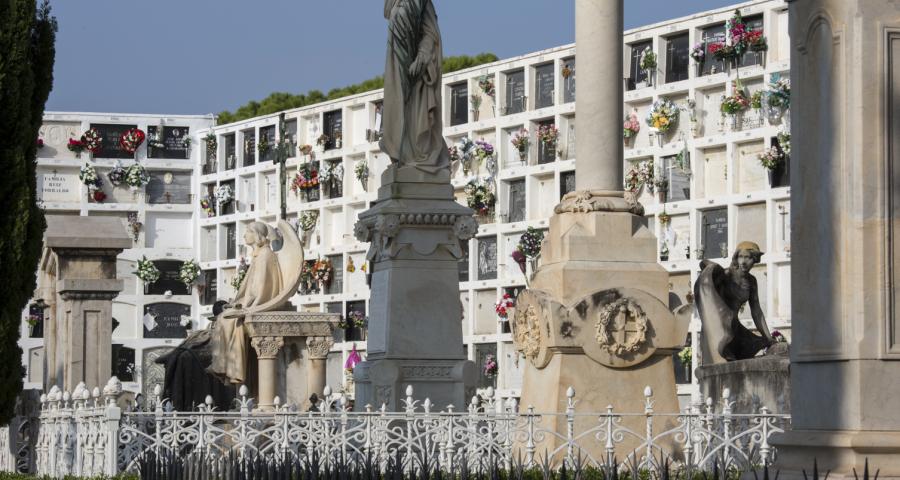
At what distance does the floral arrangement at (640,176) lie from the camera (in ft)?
130

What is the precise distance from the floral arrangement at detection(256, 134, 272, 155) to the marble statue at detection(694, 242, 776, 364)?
37831 millimetres

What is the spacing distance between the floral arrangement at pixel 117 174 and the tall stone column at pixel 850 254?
167 ft

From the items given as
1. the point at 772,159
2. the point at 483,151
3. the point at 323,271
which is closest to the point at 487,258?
the point at 483,151

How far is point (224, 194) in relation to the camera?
55.1m

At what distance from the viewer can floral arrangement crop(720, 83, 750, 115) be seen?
122 ft

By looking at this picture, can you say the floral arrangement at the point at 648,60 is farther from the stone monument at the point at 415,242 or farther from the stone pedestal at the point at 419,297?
the stone pedestal at the point at 419,297

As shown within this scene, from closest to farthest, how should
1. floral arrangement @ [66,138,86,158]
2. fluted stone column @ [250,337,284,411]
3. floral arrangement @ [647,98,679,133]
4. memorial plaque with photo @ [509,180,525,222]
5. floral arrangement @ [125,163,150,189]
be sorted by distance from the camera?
1. fluted stone column @ [250,337,284,411]
2. floral arrangement @ [647,98,679,133]
3. memorial plaque with photo @ [509,180,525,222]
4. floral arrangement @ [66,138,86,158]
5. floral arrangement @ [125,163,150,189]

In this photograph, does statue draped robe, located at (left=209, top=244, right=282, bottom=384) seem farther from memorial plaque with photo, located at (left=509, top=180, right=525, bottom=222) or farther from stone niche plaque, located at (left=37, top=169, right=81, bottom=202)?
stone niche plaque, located at (left=37, top=169, right=81, bottom=202)

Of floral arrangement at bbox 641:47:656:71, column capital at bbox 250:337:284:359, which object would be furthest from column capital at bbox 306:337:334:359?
floral arrangement at bbox 641:47:656:71

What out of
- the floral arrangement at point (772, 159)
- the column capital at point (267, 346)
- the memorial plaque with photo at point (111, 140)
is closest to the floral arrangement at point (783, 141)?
the floral arrangement at point (772, 159)

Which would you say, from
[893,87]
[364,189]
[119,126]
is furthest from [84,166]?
[893,87]

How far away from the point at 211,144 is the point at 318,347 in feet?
115

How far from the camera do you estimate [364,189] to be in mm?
48844

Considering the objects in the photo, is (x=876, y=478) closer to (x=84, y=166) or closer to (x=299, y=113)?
(x=299, y=113)
